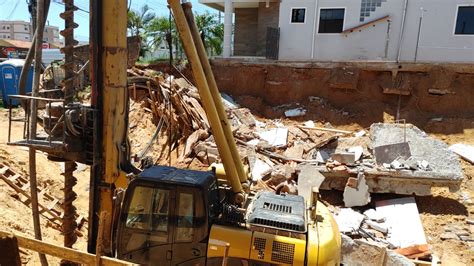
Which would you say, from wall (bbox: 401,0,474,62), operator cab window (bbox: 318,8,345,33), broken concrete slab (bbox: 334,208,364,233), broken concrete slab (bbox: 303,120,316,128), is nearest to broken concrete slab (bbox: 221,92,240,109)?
broken concrete slab (bbox: 303,120,316,128)

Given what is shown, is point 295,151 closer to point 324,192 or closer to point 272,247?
point 324,192

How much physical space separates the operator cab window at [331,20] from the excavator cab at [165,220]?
15.4 m

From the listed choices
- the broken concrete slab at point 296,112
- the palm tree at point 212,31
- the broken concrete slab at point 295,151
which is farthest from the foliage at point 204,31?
the broken concrete slab at point 295,151

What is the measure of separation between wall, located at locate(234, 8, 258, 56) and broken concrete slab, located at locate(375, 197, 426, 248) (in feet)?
45.8

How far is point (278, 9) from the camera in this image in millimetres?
20453

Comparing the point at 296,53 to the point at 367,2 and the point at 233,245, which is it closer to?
the point at 367,2

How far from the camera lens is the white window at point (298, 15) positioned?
60.5 feet

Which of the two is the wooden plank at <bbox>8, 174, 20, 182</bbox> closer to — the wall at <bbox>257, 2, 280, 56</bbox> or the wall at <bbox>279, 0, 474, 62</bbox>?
the wall at <bbox>279, 0, 474, 62</bbox>

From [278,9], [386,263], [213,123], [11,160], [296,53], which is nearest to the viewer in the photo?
[213,123]

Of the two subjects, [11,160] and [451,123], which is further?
[451,123]

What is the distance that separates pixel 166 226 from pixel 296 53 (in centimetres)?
1558

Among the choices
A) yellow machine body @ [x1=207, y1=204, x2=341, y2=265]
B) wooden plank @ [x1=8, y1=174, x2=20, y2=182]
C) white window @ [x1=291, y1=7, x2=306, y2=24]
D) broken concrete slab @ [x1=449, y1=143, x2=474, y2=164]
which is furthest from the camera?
white window @ [x1=291, y1=7, x2=306, y2=24]

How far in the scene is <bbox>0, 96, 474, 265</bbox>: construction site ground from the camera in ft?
26.0

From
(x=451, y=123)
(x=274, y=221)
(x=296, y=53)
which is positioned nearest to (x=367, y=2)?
(x=296, y=53)
